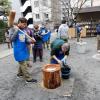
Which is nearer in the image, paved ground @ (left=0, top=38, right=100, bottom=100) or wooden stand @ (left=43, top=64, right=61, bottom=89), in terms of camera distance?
paved ground @ (left=0, top=38, right=100, bottom=100)

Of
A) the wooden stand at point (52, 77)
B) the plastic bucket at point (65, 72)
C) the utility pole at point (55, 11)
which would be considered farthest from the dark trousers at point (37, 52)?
the utility pole at point (55, 11)

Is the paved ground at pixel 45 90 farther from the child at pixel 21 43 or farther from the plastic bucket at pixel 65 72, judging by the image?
the child at pixel 21 43

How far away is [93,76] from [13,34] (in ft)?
9.83

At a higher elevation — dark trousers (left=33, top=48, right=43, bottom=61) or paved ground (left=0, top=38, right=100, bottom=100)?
dark trousers (left=33, top=48, right=43, bottom=61)

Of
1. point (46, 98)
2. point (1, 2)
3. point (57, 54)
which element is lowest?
point (46, 98)

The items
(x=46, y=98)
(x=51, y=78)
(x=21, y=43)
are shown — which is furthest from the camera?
(x=21, y=43)

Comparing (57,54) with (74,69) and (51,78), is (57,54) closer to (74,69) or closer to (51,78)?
(51,78)

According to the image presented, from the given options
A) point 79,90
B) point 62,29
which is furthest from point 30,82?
point 62,29

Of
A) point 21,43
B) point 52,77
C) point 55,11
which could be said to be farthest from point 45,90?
point 55,11

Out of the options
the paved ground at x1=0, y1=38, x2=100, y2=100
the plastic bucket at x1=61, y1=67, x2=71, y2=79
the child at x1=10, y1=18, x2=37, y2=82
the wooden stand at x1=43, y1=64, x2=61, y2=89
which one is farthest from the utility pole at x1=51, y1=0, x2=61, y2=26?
A: the wooden stand at x1=43, y1=64, x2=61, y2=89

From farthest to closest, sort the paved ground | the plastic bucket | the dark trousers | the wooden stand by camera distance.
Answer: the dark trousers → the plastic bucket → the wooden stand → the paved ground

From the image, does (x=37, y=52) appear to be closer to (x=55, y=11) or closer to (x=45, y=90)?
(x=45, y=90)

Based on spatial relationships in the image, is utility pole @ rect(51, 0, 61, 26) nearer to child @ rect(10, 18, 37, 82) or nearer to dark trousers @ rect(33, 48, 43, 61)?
dark trousers @ rect(33, 48, 43, 61)

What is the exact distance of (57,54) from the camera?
24.6 ft
